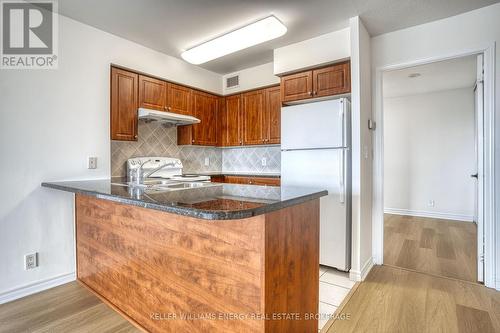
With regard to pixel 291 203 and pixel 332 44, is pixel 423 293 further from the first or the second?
pixel 332 44

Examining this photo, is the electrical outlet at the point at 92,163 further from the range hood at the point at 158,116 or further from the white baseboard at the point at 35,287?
the white baseboard at the point at 35,287

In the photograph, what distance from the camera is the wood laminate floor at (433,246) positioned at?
108 inches

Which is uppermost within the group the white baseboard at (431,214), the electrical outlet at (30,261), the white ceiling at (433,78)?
the white ceiling at (433,78)

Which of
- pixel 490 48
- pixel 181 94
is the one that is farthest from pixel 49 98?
pixel 490 48

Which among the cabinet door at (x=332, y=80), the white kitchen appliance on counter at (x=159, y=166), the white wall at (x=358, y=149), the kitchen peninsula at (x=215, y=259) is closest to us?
the kitchen peninsula at (x=215, y=259)

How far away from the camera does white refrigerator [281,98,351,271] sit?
2.57 metres

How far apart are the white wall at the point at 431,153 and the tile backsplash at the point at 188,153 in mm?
3013

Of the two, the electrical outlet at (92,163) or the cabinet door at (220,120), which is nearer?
the electrical outlet at (92,163)

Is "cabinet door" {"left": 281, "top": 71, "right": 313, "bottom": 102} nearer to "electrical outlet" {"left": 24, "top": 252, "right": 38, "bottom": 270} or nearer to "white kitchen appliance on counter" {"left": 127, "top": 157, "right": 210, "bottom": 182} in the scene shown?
"white kitchen appliance on counter" {"left": 127, "top": 157, "right": 210, "bottom": 182}

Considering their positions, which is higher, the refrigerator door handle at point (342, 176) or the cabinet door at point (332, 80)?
the cabinet door at point (332, 80)

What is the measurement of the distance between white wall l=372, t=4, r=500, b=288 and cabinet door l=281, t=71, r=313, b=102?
74 cm

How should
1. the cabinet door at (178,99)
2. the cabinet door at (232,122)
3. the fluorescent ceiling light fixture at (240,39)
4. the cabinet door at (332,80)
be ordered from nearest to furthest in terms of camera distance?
1. the fluorescent ceiling light fixture at (240,39)
2. the cabinet door at (332,80)
3. the cabinet door at (178,99)
4. the cabinet door at (232,122)

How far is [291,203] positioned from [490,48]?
2567 millimetres

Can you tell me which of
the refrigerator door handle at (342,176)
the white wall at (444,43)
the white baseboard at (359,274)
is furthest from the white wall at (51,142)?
the white wall at (444,43)
